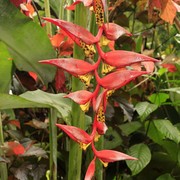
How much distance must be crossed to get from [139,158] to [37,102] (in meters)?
0.28

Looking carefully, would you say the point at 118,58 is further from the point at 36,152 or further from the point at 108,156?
the point at 36,152

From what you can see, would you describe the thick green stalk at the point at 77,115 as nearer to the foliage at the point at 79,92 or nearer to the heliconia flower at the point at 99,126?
the foliage at the point at 79,92

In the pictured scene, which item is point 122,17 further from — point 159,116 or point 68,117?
point 68,117

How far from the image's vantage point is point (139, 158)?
2.29 ft

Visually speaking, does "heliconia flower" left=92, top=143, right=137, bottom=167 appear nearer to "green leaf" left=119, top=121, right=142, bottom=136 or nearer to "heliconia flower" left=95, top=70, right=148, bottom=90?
"heliconia flower" left=95, top=70, right=148, bottom=90

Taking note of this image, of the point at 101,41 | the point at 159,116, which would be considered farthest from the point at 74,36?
the point at 159,116

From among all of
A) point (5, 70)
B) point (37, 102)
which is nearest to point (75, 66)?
point (37, 102)

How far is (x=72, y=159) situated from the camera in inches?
20.7

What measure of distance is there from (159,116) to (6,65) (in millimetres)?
381

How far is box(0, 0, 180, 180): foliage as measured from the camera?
394mm

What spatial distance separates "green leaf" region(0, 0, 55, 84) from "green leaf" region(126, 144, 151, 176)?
223 millimetres

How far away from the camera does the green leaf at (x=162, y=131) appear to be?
2.24ft

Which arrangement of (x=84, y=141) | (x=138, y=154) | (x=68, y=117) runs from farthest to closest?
(x=138, y=154)
(x=68, y=117)
(x=84, y=141)

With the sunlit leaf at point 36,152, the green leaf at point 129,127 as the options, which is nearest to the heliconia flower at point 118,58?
the sunlit leaf at point 36,152
